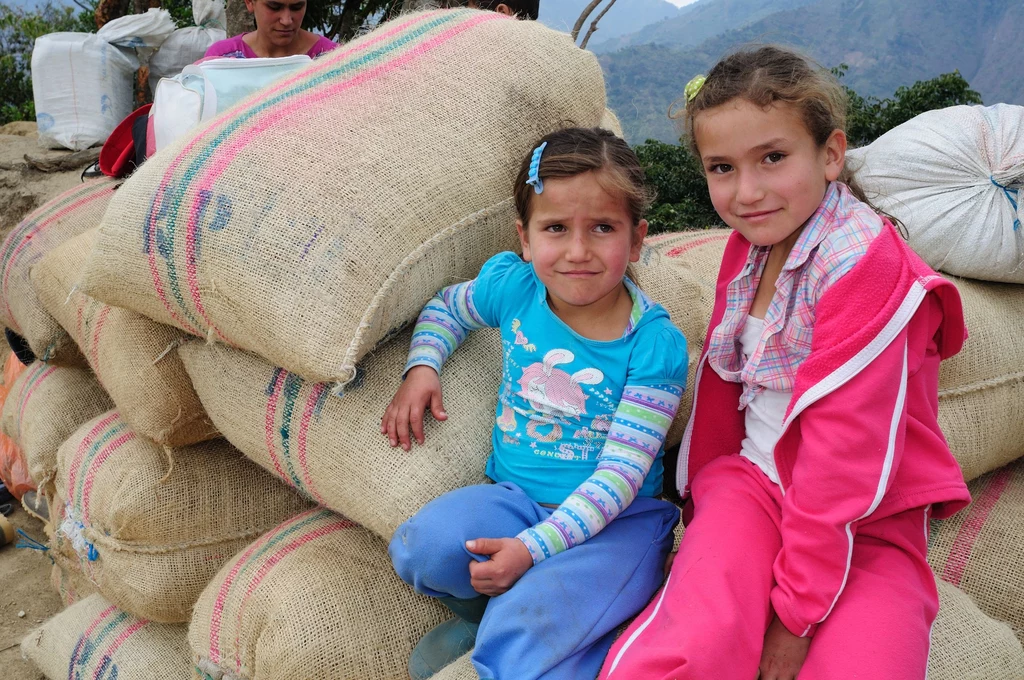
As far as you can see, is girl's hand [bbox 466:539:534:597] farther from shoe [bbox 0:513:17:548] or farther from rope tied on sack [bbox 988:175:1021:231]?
shoe [bbox 0:513:17:548]

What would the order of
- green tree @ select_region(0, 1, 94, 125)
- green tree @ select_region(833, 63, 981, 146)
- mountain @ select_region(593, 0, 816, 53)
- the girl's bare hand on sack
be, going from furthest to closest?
mountain @ select_region(593, 0, 816, 53), green tree @ select_region(0, 1, 94, 125), green tree @ select_region(833, 63, 981, 146), the girl's bare hand on sack

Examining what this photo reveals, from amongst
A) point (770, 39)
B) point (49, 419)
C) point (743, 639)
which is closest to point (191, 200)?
point (770, 39)

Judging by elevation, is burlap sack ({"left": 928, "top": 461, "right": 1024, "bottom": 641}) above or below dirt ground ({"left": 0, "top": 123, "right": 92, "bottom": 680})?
above

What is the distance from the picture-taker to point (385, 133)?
1.59 m

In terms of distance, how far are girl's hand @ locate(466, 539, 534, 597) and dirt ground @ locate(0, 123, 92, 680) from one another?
6.07 ft

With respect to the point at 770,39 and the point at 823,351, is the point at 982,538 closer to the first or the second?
the point at 823,351

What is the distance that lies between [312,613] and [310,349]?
0.47 meters

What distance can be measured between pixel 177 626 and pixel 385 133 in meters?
1.36

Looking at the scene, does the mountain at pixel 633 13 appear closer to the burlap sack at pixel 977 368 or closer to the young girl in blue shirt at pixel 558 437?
the burlap sack at pixel 977 368

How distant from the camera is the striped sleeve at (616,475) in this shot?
1.29 meters

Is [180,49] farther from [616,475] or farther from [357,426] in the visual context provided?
[616,475]

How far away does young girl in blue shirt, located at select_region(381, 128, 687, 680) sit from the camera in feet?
4.11

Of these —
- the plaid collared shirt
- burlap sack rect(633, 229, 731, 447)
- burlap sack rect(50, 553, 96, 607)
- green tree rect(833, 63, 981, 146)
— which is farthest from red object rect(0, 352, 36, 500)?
green tree rect(833, 63, 981, 146)

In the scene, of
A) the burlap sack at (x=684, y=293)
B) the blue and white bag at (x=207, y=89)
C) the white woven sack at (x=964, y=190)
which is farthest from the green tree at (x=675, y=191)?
the blue and white bag at (x=207, y=89)
